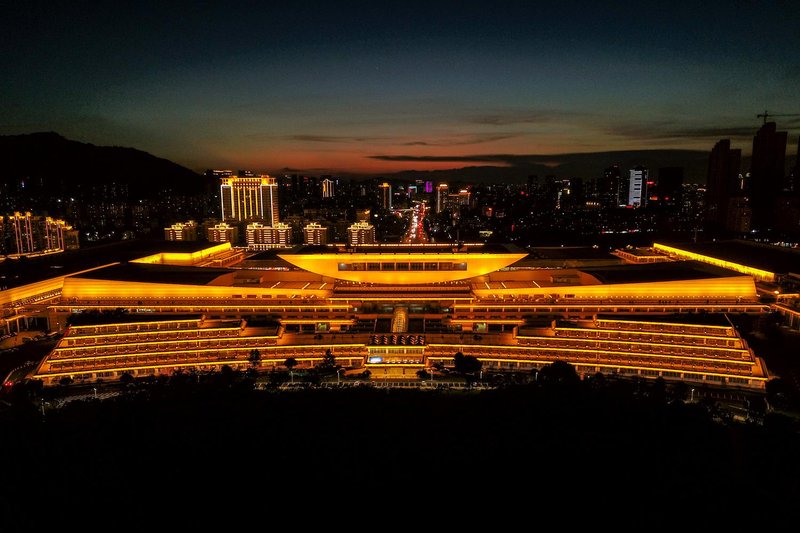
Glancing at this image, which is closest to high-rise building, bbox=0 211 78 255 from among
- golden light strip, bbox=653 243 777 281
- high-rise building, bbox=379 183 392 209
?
golden light strip, bbox=653 243 777 281

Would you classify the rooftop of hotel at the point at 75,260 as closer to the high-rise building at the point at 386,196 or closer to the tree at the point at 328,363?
the tree at the point at 328,363

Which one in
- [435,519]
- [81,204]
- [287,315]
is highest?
[81,204]

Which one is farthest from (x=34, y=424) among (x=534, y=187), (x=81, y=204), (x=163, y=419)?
(x=534, y=187)

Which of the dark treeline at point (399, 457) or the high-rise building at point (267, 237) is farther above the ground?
the high-rise building at point (267, 237)

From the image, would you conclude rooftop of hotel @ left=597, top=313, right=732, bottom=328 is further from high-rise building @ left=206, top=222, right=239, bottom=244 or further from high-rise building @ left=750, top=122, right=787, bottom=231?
high-rise building @ left=750, top=122, right=787, bottom=231

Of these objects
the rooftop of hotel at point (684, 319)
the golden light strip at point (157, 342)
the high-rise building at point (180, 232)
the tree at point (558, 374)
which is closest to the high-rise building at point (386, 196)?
the high-rise building at point (180, 232)

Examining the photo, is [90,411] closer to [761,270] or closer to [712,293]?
[712,293]
